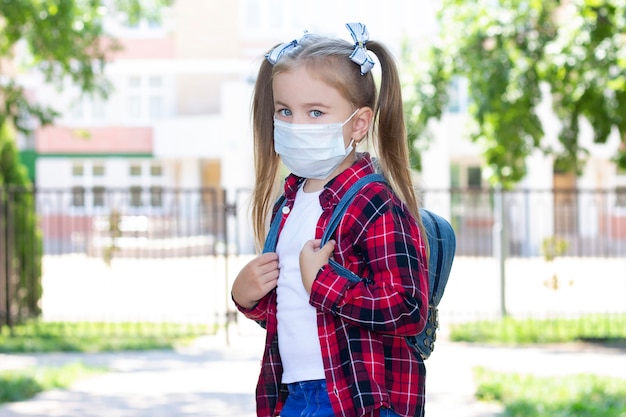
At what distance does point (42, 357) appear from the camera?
11.9m

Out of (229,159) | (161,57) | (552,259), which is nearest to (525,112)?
(552,259)

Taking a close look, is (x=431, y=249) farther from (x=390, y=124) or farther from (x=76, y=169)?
(x=76, y=169)

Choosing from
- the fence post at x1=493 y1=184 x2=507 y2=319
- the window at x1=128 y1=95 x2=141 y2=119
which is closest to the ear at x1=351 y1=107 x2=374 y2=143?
the fence post at x1=493 y1=184 x2=507 y2=319

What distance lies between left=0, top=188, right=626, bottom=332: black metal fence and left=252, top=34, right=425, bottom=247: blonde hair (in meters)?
3.15

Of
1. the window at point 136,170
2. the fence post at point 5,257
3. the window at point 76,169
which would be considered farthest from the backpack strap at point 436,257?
the window at point 76,169

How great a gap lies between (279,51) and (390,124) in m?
0.37

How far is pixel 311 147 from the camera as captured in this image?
112 inches

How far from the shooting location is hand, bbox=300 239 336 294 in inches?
107

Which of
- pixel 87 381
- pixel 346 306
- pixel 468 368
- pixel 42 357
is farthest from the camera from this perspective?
pixel 42 357

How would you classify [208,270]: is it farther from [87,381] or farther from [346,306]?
[346,306]

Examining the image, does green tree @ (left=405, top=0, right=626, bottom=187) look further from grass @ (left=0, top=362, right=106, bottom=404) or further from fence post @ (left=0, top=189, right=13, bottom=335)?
fence post @ (left=0, top=189, right=13, bottom=335)

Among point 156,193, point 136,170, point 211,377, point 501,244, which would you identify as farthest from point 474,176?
point 211,377

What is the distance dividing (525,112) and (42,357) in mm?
6130

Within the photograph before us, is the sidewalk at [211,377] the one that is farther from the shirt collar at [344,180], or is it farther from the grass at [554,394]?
the shirt collar at [344,180]
